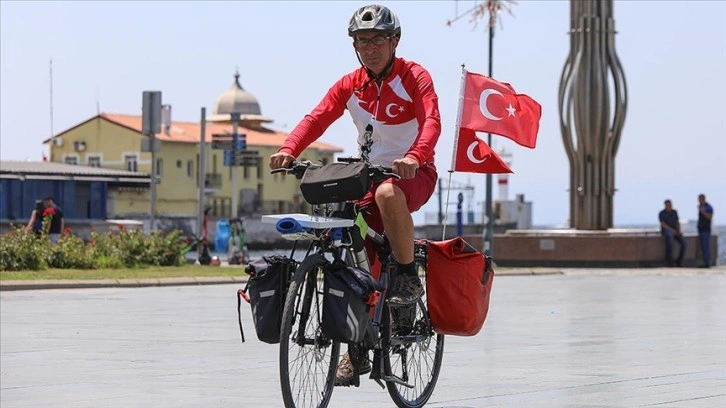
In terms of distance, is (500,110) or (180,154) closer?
(500,110)

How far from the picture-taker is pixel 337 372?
7.61m

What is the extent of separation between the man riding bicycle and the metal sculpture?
2592 cm

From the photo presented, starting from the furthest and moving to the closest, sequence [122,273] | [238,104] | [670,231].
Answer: [238,104] < [670,231] < [122,273]

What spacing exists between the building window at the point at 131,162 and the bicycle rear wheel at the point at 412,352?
12540 cm

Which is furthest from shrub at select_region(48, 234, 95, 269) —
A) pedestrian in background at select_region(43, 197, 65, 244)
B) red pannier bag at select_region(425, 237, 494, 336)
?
red pannier bag at select_region(425, 237, 494, 336)

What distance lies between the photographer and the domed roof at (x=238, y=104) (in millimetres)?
135375

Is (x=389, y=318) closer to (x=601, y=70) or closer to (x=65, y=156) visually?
(x=601, y=70)

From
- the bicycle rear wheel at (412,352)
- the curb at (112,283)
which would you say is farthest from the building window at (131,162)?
the bicycle rear wheel at (412,352)

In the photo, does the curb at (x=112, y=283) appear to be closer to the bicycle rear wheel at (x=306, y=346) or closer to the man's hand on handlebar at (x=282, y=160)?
the man's hand on handlebar at (x=282, y=160)

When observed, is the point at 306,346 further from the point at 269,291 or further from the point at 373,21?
the point at 373,21

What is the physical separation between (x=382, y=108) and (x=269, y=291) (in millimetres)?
1197

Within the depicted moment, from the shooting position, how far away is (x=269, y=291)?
23.4 feet

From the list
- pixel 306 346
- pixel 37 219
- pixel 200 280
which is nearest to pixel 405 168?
pixel 306 346

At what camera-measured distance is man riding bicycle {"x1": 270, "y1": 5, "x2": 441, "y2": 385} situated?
25.0 ft
